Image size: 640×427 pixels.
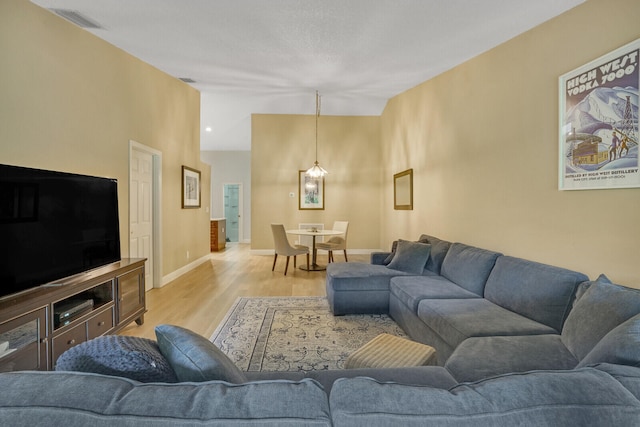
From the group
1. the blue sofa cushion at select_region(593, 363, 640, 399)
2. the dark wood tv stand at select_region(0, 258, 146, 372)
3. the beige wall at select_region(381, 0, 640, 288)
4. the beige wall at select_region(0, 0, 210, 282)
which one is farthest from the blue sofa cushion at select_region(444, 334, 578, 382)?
the beige wall at select_region(0, 0, 210, 282)

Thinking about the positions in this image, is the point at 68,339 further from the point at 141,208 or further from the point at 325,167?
the point at 325,167

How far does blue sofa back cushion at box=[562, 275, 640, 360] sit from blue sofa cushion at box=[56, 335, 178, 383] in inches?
73.1

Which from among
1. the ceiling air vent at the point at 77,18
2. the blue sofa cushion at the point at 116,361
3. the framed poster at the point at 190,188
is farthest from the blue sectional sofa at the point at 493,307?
the ceiling air vent at the point at 77,18

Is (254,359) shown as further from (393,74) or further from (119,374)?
(393,74)

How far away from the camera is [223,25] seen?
3207 mm

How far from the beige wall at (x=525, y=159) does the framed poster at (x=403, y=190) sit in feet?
2.03

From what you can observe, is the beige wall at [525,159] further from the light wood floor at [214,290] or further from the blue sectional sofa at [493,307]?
the light wood floor at [214,290]

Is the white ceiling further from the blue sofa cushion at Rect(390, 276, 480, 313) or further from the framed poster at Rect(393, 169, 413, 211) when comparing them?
the blue sofa cushion at Rect(390, 276, 480, 313)

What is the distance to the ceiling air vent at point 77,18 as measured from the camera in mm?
2805

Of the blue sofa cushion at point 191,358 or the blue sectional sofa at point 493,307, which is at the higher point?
the blue sofa cushion at point 191,358

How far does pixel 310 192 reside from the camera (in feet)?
24.1

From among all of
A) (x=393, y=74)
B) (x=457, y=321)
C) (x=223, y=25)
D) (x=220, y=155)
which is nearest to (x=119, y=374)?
(x=457, y=321)

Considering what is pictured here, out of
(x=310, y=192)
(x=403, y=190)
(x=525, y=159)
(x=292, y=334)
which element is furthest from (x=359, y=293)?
(x=310, y=192)

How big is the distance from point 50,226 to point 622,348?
3.20m
